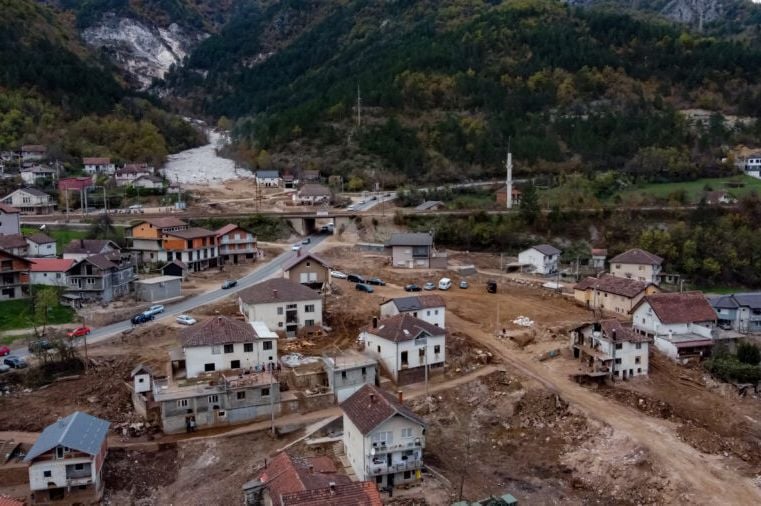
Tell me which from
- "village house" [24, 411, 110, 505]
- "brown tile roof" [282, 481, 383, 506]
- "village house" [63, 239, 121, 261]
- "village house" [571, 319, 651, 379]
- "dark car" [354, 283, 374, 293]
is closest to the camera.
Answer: "brown tile roof" [282, 481, 383, 506]

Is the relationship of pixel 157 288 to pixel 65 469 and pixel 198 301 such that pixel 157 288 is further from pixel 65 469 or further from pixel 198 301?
pixel 65 469

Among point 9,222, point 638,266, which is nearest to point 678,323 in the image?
point 638,266

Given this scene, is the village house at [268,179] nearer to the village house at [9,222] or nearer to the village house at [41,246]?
the village house at [9,222]

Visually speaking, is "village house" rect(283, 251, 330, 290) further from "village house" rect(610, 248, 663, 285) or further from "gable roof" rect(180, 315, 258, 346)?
"village house" rect(610, 248, 663, 285)

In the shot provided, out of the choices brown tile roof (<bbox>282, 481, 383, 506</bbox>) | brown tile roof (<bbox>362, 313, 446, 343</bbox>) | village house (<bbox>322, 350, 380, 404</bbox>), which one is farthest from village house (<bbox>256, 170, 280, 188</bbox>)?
brown tile roof (<bbox>282, 481, 383, 506</bbox>)

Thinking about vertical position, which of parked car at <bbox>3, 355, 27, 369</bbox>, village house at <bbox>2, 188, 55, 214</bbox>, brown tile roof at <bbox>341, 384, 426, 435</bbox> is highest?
village house at <bbox>2, 188, 55, 214</bbox>

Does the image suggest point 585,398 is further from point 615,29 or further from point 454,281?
point 615,29

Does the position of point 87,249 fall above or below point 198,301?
above

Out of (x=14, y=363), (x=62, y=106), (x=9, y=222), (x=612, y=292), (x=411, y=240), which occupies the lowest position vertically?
(x=14, y=363)
